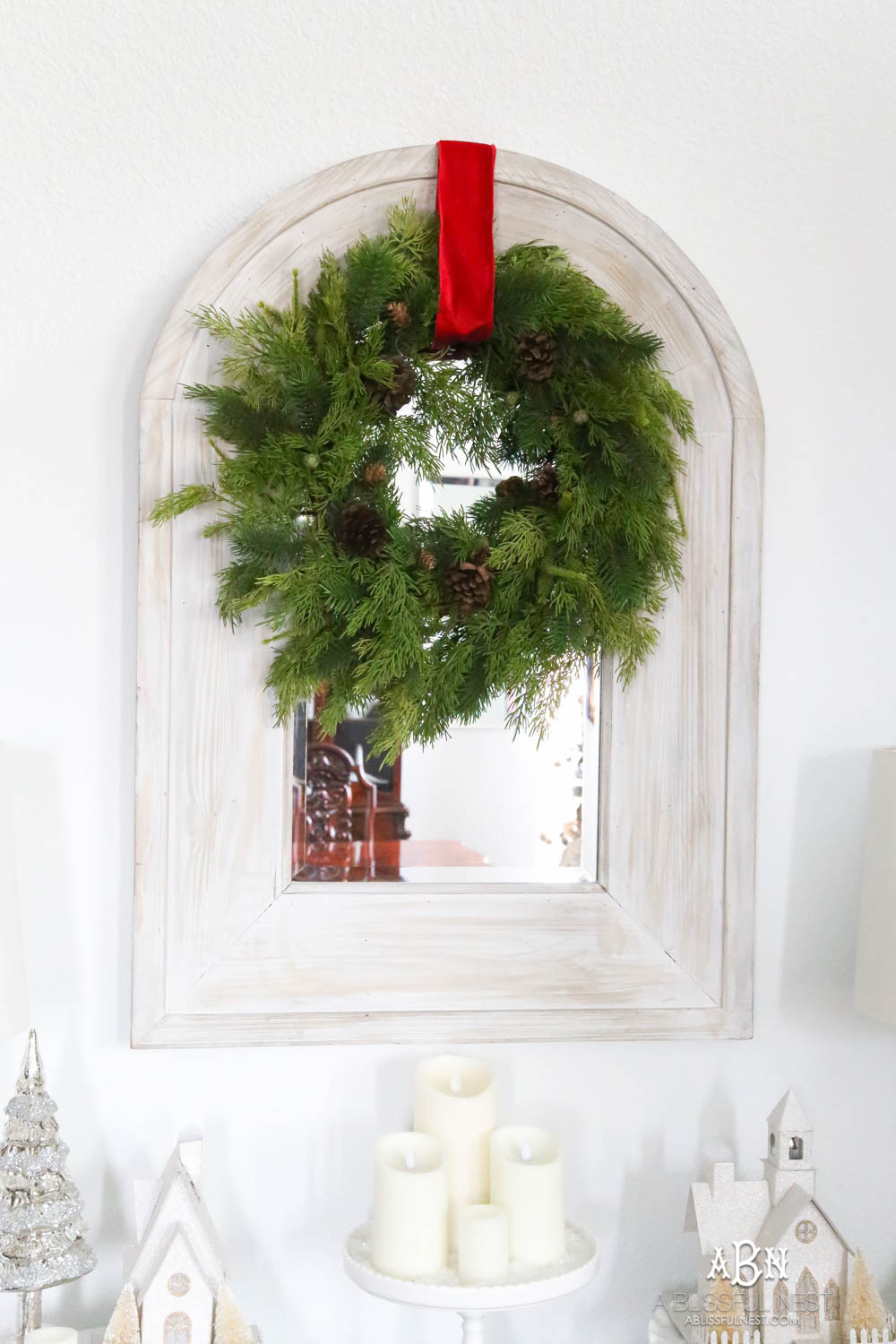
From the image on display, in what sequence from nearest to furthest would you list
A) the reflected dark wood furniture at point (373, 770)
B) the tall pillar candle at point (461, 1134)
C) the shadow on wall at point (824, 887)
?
the tall pillar candle at point (461, 1134), the reflected dark wood furniture at point (373, 770), the shadow on wall at point (824, 887)

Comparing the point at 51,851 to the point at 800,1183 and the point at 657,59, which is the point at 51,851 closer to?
the point at 800,1183

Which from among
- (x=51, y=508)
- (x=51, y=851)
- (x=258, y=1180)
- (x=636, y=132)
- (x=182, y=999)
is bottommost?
(x=258, y=1180)

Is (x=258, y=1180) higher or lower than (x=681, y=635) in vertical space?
lower

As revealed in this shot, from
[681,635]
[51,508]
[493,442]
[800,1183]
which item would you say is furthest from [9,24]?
[800,1183]

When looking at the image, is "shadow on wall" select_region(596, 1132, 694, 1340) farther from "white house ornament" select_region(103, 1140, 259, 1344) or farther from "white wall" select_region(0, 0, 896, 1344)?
"white house ornament" select_region(103, 1140, 259, 1344)

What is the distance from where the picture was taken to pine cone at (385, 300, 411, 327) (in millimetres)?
1136

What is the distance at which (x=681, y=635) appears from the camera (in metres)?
1.23

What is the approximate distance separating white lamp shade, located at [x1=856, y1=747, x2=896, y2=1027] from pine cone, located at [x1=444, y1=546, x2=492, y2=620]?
45 centimetres

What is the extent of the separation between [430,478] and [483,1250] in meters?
0.73

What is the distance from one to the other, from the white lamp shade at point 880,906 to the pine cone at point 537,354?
1.75ft

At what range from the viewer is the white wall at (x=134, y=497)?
116 cm

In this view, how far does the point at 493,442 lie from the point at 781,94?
0.54 m

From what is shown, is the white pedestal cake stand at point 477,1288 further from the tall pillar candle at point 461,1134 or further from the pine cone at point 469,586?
the pine cone at point 469,586

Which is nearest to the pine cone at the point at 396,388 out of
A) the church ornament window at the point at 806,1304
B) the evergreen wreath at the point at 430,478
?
the evergreen wreath at the point at 430,478
